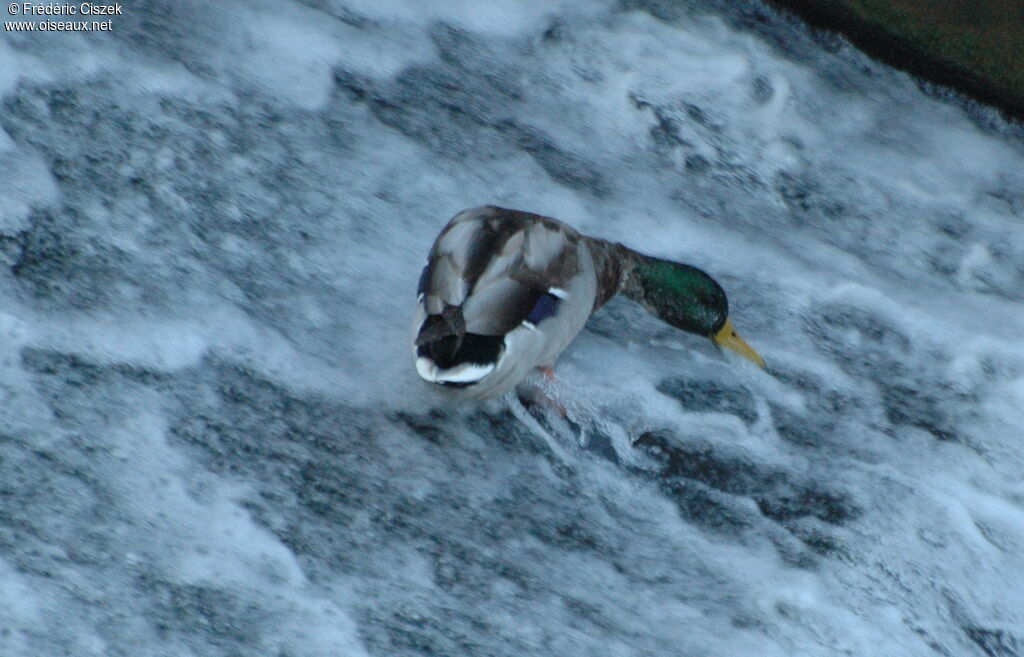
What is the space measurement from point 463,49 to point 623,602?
2.37 meters

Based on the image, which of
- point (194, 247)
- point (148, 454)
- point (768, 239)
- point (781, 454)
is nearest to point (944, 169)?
point (768, 239)

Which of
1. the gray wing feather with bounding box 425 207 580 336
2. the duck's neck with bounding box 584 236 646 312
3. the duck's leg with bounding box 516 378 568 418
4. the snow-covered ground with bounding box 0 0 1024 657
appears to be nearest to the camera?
the snow-covered ground with bounding box 0 0 1024 657

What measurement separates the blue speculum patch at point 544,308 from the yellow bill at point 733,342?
0.67 m

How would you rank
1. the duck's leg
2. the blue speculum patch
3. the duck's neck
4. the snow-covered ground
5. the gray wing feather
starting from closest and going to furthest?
the snow-covered ground → the gray wing feather → the blue speculum patch → the duck's leg → the duck's neck

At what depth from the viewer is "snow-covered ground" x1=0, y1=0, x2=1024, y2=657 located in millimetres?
2660

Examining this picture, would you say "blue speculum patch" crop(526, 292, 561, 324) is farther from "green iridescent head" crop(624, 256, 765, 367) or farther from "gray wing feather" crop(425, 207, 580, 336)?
"green iridescent head" crop(624, 256, 765, 367)

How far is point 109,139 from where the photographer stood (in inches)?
137

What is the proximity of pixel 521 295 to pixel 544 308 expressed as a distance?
0.30 feet

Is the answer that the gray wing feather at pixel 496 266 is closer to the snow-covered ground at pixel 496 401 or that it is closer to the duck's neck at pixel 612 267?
the duck's neck at pixel 612 267

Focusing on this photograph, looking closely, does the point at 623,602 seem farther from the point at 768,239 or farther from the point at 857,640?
the point at 768,239

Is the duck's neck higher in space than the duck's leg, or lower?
higher

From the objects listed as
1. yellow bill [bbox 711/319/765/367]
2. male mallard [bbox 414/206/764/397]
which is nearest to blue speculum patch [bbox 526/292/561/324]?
male mallard [bbox 414/206/764/397]

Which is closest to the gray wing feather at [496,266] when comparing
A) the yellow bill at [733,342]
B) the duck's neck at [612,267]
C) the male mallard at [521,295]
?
the male mallard at [521,295]

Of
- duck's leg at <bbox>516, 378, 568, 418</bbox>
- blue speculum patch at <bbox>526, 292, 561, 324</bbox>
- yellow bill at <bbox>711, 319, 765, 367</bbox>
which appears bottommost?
duck's leg at <bbox>516, 378, 568, 418</bbox>
